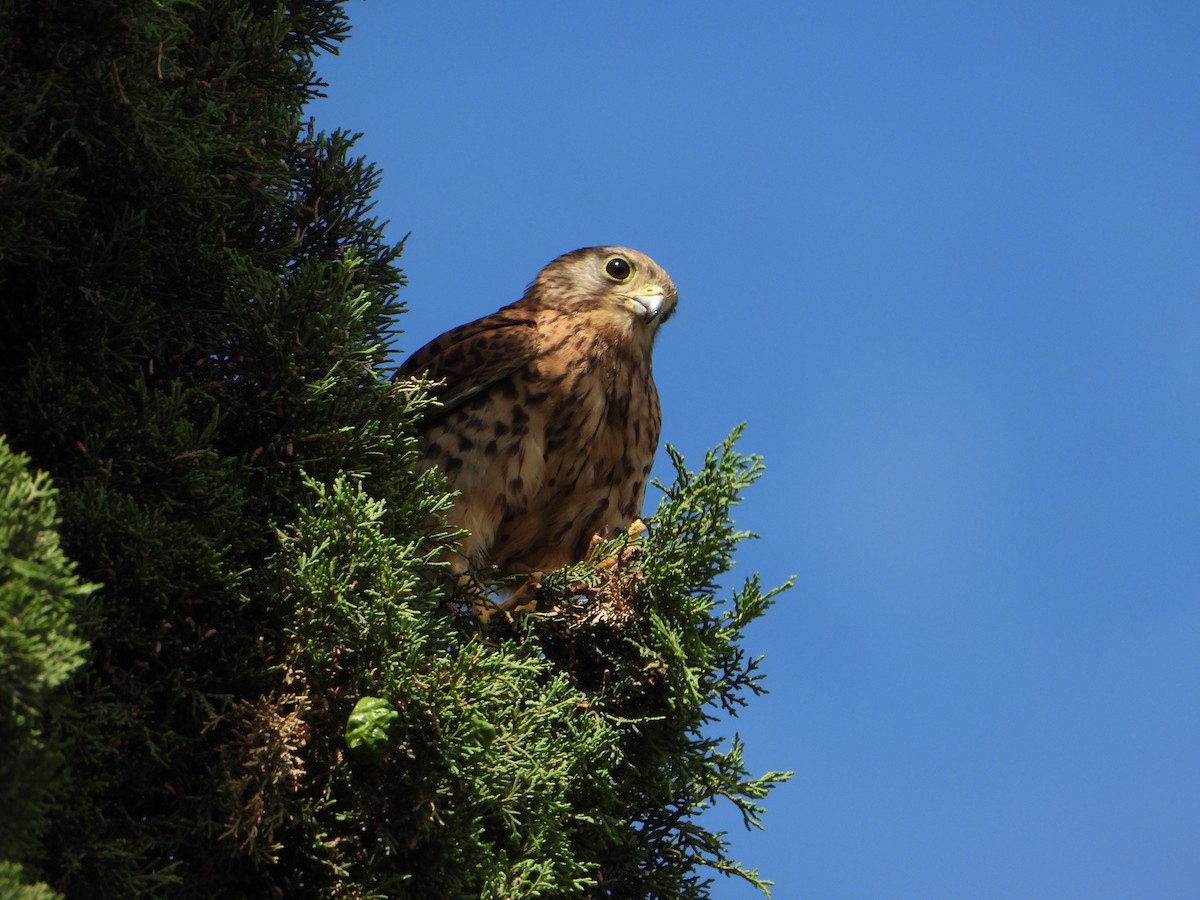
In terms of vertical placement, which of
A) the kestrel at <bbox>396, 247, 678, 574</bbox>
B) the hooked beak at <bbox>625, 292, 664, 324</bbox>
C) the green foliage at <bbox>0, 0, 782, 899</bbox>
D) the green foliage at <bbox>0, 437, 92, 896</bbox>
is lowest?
the green foliage at <bbox>0, 437, 92, 896</bbox>

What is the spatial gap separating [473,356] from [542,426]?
0.30m

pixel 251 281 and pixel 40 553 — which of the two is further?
pixel 251 281

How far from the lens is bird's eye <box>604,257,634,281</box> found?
16.3ft

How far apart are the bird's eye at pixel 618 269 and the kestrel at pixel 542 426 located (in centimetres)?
17

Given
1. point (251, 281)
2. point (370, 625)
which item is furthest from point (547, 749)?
point (251, 281)

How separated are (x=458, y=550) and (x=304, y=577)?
58cm

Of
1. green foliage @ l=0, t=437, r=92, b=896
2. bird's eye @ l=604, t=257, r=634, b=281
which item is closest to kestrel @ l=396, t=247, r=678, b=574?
bird's eye @ l=604, t=257, r=634, b=281

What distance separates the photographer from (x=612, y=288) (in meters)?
4.93

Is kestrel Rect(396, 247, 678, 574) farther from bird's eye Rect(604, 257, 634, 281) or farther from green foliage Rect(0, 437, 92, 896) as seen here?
green foliage Rect(0, 437, 92, 896)

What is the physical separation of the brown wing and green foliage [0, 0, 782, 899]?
1029mm

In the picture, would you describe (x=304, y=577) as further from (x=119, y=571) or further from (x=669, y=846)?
(x=669, y=846)

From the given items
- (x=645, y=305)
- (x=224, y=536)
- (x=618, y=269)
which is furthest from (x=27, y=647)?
(x=618, y=269)

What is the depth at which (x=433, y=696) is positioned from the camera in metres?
2.79

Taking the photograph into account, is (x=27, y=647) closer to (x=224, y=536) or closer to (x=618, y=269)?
(x=224, y=536)
